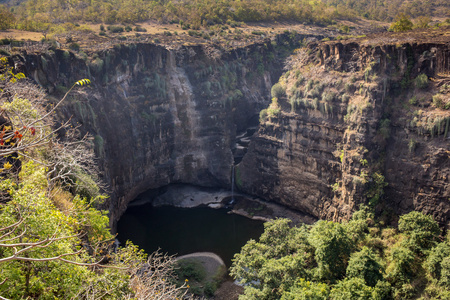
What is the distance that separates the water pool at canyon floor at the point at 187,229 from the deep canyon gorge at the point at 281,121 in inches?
107

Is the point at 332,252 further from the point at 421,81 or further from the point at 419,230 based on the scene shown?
the point at 421,81

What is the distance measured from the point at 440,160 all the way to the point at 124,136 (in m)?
33.3

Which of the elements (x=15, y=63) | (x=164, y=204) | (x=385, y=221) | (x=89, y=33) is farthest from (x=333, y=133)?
(x=89, y=33)

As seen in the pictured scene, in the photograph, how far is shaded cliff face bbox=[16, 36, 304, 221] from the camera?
41.5m

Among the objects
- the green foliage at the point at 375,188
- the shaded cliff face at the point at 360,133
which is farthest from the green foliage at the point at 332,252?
the shaded cliff face at the point at 360,133

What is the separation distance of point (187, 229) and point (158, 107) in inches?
647

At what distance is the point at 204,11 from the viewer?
74750 mm

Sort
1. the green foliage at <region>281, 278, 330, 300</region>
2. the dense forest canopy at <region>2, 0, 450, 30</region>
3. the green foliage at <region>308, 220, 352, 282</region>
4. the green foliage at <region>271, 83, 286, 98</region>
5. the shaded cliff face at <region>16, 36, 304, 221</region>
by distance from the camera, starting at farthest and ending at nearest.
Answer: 1. the dense forest canopy at <region>2, 0, 450, 30</region>
2. the green foliage at <region>271, 83, 286, 98</region>
3. the shaded cliff face at <region>16, 36, 304, 221</region>
4. the green foliage at <region>308, 220, 352, 282</region>
5. the green foliage at <region>281, 278, 330, 300</region>

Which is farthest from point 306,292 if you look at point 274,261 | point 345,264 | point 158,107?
point 158,107

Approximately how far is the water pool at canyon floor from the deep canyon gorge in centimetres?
271

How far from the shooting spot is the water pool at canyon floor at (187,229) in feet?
138

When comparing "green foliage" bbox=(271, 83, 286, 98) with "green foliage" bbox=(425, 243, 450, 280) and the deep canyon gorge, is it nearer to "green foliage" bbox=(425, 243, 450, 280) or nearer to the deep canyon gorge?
the deep canyon gorge

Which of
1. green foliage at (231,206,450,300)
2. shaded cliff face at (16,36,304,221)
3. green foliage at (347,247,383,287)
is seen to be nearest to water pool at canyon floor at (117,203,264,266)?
shaded cliff face at (16,36,304,221)

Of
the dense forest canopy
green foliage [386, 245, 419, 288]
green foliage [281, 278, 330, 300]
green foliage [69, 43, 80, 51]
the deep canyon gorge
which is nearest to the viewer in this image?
green foliage [281, 278, 330, 300]
